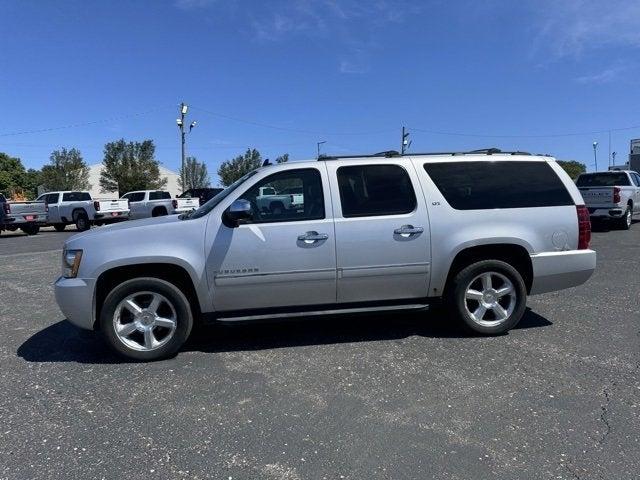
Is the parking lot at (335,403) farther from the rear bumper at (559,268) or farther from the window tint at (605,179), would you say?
the window tint at (605,179)

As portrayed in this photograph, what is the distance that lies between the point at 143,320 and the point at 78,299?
0.60 meters

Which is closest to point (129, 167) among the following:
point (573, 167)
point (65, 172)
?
point (65, 172)

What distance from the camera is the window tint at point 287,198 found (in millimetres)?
4785

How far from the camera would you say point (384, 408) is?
3.62 metres

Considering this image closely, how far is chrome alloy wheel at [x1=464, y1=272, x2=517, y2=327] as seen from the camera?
16.8 ft

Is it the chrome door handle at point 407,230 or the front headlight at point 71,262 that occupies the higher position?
the chrome door handle at point 407,230

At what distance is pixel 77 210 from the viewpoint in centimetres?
2359

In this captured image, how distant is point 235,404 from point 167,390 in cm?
65

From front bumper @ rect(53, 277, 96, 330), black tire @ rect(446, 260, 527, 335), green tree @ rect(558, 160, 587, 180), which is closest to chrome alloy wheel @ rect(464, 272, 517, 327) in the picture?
black tire @ rect(446, 260, 527, 335)

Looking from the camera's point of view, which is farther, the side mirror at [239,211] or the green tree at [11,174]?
the green tree at [11,174]

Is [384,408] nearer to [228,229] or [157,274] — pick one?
[228,229]

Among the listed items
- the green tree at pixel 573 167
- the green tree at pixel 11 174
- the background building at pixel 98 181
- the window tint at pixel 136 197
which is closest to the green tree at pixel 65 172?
the background building at pixel 98 181

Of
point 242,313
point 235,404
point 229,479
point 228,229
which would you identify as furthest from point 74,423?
point 228,229

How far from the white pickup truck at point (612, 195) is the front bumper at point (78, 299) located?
14839 mm
